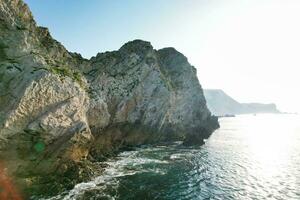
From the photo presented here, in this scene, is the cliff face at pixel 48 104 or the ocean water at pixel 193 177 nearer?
the cliff face at pixel 48 104

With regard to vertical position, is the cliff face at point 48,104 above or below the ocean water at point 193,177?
above

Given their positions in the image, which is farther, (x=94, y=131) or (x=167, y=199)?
Result: (x=94, y=131)

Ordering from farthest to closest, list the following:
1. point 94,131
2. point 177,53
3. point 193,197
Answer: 1. point 177,53
2. point 94,131
3. point 193,197

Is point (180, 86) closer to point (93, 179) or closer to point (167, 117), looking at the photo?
point (167, 117)

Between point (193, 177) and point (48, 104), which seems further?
point (193, 177)

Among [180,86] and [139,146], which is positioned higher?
[180,86]

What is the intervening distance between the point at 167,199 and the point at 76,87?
22.5 meters

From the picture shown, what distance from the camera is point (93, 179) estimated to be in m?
40.4

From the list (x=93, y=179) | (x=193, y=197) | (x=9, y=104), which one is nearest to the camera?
(x=9, y=104)

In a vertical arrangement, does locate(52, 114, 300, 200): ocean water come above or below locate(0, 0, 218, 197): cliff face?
below

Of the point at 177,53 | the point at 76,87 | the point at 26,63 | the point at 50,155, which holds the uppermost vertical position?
the point at 177,53

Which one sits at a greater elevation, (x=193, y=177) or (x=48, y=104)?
(x=48, y=104)

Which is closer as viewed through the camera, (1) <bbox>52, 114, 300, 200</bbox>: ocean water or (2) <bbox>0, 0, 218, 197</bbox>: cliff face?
(2) <bbox>0, 0, 218, 197</bbox>: cliff face

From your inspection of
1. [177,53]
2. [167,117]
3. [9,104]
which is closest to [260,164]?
[167,117]
